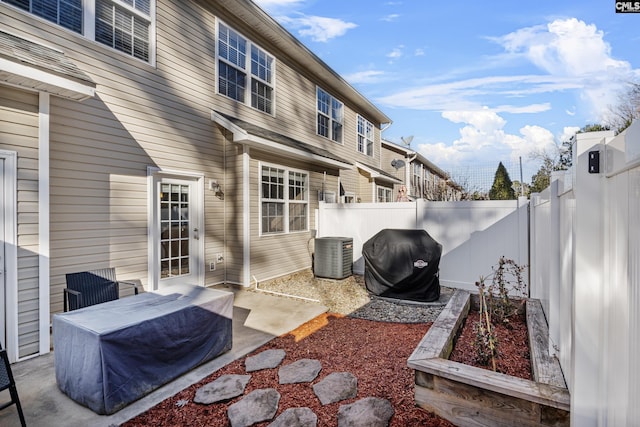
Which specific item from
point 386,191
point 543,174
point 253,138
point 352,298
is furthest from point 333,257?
point 543,174

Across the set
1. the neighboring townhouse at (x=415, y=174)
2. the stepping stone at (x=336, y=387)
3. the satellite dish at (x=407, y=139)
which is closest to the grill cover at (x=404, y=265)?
the stepping stone at (x=336, y=387)

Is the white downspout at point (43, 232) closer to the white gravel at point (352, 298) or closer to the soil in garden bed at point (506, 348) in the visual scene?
the white gravel at point (352, 298)

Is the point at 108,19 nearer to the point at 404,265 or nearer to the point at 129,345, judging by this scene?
the point at 129,345

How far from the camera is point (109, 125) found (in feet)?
16.1

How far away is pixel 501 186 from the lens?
19.7 metres

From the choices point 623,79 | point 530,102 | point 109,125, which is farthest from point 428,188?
point 109,125

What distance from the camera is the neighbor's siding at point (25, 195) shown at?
3.49 metres

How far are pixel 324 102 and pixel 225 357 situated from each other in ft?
29.0

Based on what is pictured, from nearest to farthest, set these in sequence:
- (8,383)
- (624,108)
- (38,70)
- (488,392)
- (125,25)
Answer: (488,392) < (8,383) < (38,70) < (125,25) < (624,108)

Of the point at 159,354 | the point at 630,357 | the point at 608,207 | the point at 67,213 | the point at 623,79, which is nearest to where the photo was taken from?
the point at 630,357

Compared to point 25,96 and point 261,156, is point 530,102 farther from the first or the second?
point 25,96

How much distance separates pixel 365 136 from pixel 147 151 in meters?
9.65

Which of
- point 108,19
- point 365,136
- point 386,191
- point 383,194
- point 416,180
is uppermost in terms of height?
point 365,136

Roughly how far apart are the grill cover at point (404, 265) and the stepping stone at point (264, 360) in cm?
281
